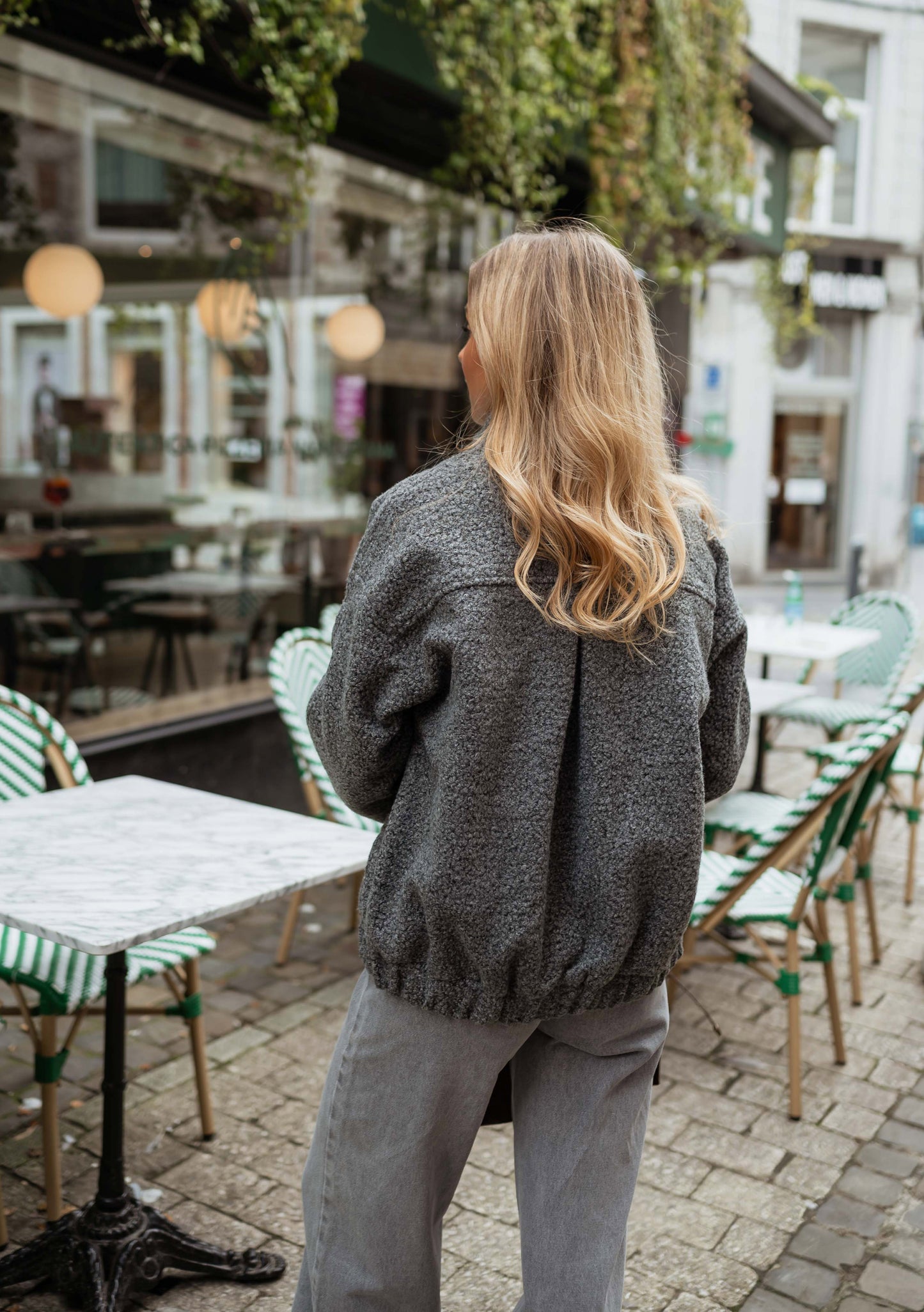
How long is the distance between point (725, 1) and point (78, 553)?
485 cm

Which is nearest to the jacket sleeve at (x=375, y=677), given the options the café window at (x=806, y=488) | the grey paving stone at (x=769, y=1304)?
the grey paving stone at (x=769, y=1304)

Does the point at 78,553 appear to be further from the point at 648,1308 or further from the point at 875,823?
the point at 648,1308

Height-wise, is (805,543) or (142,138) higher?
(142,138)

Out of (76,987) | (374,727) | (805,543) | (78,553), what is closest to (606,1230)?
(374,727)

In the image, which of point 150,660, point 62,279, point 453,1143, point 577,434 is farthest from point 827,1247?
point 62,279

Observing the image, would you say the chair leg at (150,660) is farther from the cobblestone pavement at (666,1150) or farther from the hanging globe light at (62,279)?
the cobblestone pavement at (666,1150)

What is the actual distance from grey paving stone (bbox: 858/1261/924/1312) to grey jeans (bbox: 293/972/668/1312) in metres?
1.16

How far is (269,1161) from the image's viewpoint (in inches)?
117

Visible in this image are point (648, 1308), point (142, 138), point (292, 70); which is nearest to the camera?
point (648, 1308)

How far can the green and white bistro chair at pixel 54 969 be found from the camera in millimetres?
2633

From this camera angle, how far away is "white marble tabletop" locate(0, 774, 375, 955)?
213 centimetres

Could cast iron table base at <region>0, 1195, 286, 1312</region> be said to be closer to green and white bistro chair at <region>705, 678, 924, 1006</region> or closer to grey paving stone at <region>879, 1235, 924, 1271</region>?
grey paving stone at <region>879, 1235, 924, 1271</region>

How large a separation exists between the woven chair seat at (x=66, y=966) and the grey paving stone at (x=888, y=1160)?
1.74 meters

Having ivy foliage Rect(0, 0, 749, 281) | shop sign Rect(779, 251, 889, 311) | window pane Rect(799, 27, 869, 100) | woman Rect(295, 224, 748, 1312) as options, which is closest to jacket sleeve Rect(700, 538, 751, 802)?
woman Rect(295, 224, 748, 1312)
